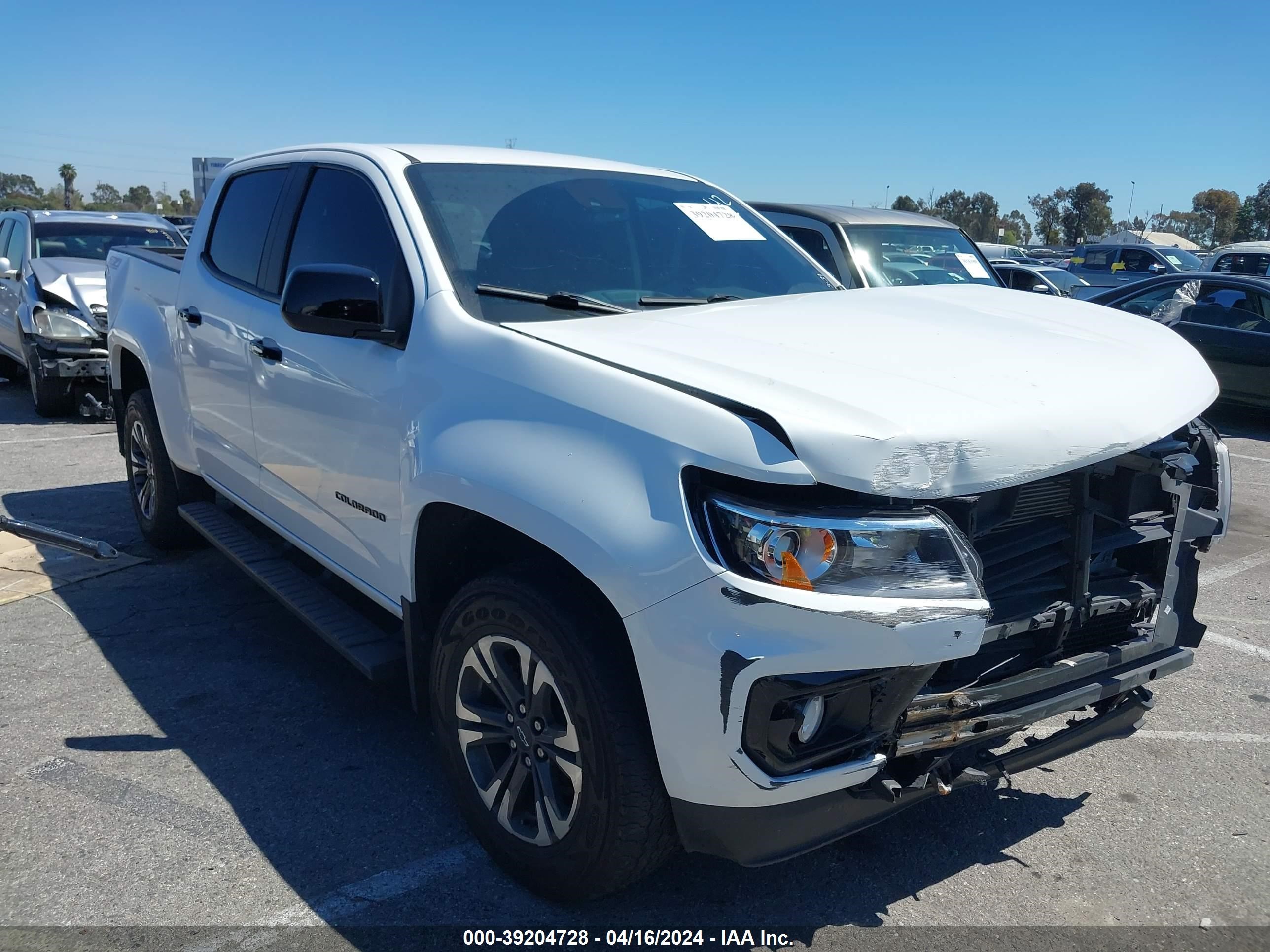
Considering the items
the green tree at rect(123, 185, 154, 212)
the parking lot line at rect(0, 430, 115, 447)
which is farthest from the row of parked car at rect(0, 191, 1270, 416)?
the green tree at rect(123, 185, 154, 212)

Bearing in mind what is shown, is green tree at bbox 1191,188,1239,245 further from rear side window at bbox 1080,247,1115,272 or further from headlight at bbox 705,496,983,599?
headlight at bbox 705,496,983,599

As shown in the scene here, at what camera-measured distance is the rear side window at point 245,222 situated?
4293 mm

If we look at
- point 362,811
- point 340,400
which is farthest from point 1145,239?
point 362,811

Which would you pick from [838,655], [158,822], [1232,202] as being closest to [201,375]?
[158,822]

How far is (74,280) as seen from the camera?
9.80 meters

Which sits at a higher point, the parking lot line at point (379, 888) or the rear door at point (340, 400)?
the rear door at point (340, 400)

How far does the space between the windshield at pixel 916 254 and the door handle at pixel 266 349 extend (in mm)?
4973

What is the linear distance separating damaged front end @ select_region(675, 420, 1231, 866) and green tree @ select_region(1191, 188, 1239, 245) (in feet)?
251

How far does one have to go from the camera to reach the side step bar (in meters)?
3.36

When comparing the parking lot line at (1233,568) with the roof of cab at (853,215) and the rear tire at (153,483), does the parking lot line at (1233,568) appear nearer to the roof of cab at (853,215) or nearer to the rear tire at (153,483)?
the roof of cab at (853,215)

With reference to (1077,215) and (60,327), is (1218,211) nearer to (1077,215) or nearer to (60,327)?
(1077,215)

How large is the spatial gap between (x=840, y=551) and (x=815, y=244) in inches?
246

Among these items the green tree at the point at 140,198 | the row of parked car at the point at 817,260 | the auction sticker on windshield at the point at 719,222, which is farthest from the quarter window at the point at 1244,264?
the green tree at the point at 140,198

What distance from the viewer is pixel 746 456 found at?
2172mm
